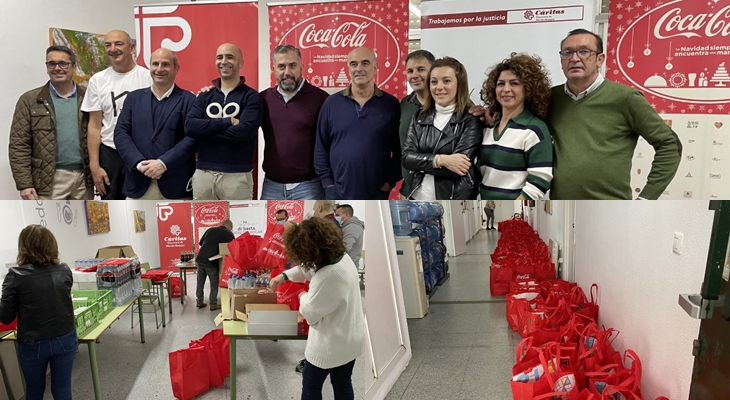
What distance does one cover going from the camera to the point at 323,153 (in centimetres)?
156

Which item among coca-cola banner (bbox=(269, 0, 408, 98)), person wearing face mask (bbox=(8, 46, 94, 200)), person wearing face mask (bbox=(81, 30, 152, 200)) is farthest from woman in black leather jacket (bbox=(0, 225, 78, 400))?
coca-cola banner (bbox=(269, 0, 408, 98))

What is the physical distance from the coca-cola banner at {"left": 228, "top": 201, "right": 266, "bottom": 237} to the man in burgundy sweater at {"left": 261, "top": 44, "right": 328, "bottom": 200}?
0.43ft

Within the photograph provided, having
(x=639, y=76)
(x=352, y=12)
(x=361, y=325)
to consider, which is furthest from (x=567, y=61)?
(x=361, y=325)

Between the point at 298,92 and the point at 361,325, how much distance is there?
0.98 m

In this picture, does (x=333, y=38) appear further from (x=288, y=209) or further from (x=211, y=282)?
(x=211, y=282)

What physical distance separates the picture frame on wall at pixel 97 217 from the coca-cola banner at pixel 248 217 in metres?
0.46

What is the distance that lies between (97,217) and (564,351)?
75.6 inches

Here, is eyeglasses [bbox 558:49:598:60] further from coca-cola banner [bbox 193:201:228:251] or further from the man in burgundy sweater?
coca-cola banner [bbox 193:201:228:251]

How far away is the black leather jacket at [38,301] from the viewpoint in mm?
1757

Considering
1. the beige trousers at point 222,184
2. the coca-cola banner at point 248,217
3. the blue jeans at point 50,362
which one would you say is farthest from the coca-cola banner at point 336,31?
the blue jeans at point 50,362

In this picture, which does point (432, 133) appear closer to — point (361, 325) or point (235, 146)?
point (235, 146)

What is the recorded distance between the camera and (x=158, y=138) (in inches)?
62.7

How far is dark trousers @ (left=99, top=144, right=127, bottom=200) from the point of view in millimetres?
1644

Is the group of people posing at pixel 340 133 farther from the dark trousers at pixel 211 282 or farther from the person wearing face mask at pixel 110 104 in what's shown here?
the dark trousers at pixel 211 282
